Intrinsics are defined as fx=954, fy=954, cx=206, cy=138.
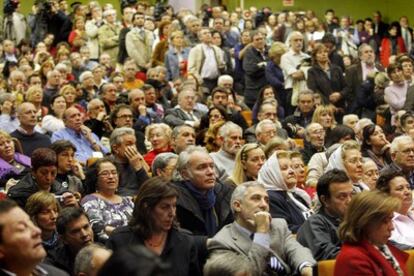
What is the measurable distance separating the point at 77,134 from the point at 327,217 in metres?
3.80

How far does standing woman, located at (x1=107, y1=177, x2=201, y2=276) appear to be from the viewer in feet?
15.2

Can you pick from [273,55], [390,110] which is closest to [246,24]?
[273,55]

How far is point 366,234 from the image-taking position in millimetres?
4344

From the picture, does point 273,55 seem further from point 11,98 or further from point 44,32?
point 44,32

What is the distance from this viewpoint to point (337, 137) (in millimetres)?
8312

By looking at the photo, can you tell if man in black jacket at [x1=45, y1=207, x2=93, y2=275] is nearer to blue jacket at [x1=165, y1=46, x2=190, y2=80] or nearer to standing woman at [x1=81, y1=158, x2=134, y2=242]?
standing woman at [x1=81, y1=158, x2=134, y2=242]

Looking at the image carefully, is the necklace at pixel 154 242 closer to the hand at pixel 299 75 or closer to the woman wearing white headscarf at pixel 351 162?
the woman wearing white headscarf at pixel 351 162

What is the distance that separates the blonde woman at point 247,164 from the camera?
649 cm

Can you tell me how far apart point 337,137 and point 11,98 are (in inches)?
133

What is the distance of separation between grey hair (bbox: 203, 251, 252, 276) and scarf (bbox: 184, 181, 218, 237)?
1.75m

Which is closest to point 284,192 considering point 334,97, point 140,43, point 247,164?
point 247,164

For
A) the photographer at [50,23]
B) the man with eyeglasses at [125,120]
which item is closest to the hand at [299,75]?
the man with eyeglasses at [125,120]

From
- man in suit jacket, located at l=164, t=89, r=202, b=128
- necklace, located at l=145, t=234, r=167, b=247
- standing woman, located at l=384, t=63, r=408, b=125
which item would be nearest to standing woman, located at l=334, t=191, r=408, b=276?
necklace, located at l=145, t=234, r=167, b=247

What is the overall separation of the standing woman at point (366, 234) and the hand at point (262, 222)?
1.92 feet
